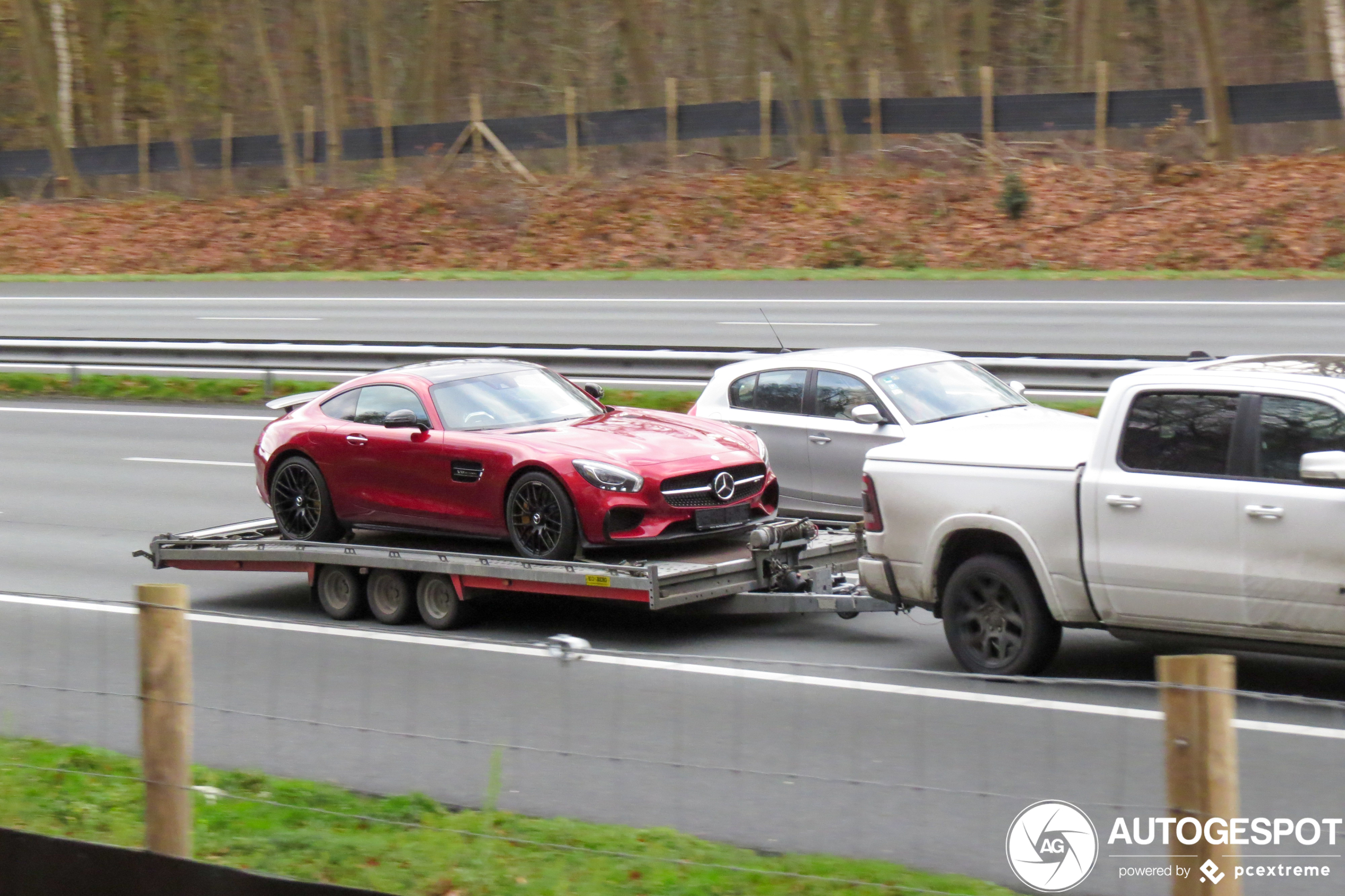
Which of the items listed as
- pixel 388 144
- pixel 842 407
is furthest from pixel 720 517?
pixel 388 144

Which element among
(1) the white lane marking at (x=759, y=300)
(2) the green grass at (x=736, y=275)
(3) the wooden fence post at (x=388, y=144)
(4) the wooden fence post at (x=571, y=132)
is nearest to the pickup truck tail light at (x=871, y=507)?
(1) the white lane marking at (x=759, y=300)

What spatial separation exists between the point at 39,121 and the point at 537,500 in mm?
49798

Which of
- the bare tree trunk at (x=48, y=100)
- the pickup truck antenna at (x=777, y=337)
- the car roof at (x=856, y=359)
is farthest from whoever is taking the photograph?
the bare tree trunk at (x=48, y=100)

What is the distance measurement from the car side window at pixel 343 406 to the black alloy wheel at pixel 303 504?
41 centimetres

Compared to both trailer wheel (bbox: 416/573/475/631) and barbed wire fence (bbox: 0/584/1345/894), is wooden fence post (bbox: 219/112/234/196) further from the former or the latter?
barbed wire fence (bbox: 0/584/1345/894)

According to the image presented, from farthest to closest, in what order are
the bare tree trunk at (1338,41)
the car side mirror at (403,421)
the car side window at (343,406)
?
the bare tree trunk at (1338,41), the car side window at (343,406), the car side mirror at (403,421)

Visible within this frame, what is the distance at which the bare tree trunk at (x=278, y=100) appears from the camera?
1827 inches

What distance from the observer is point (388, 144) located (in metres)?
44.6

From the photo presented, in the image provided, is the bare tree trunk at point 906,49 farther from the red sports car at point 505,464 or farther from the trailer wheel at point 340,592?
the trailer wheel at point 340,592

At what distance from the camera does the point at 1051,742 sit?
441 centimetres

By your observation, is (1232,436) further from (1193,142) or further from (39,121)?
(39,121)

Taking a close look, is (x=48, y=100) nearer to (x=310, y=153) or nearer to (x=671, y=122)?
(x=310, y=153)

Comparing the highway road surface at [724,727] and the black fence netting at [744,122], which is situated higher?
the black fence netting at [744,122]

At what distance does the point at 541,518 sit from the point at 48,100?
45866 millimetres
